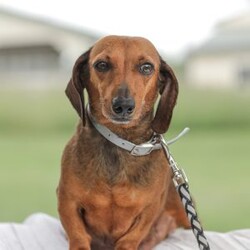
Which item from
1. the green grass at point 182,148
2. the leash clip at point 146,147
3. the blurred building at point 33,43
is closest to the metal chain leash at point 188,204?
the leash clip at point 146,147

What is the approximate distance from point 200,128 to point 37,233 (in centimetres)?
618

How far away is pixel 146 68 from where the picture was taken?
127 cm

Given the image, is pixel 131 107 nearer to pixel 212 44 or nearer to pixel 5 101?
pixel 5 101

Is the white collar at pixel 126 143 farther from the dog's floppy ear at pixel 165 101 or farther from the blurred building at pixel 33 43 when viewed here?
the blurred building at pixel 33 43

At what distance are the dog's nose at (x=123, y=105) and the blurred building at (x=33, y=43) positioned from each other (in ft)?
25.4

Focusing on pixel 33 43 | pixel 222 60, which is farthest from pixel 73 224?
pixel 33 43

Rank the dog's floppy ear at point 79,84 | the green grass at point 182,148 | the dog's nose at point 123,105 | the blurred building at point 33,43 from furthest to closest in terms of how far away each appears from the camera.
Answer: the blurred building at point 33,43, the green grass at point 182,148, the dog's floppy ear at point 79,84, the dog's nose at point 123,105

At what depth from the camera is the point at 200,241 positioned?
123 centimetres

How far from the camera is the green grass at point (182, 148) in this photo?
4.45m

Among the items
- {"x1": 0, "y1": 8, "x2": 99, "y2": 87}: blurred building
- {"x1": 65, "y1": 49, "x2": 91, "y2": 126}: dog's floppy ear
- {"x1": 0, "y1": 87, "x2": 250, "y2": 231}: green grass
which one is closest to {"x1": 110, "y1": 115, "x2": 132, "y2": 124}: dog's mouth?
{"x1": 65, "y1": 49, "x2": 91, "y2": 126}: dog's floppy ear

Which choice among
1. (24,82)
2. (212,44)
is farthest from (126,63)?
(212,44)

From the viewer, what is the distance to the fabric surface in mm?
1483

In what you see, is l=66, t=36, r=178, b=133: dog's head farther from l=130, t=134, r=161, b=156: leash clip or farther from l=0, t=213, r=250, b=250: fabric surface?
l=0, t=213, r=250, b=250: fabric surface

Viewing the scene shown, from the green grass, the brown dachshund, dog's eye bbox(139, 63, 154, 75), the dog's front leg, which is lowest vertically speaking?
the green grass
